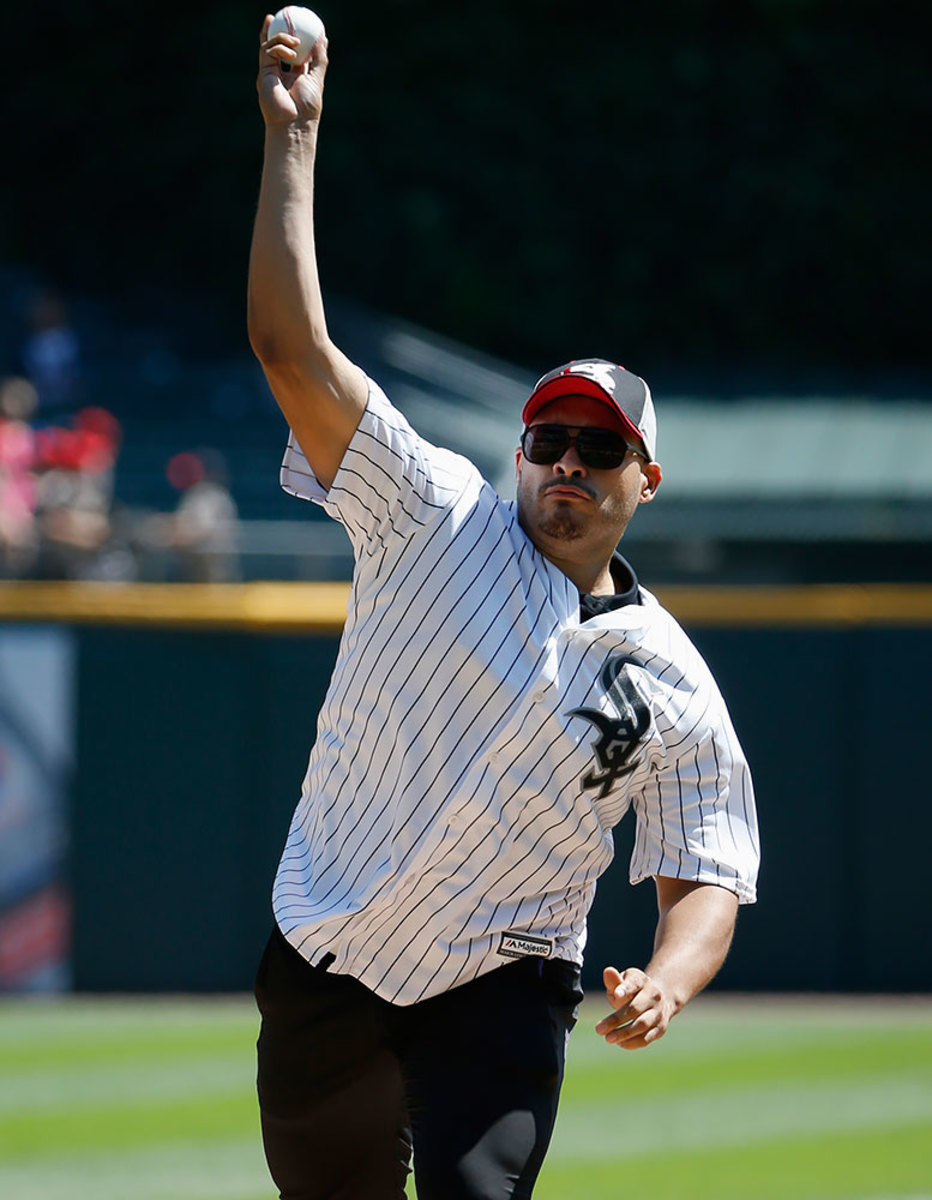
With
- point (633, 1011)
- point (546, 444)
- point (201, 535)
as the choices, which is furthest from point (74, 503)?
point (633, 1011)

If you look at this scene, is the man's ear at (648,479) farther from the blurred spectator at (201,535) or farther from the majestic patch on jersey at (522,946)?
the blurred spectator at (201,535)

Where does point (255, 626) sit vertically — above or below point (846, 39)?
below

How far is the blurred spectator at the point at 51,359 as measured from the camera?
16.8 metres

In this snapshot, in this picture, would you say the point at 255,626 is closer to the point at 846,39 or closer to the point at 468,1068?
the point at 468,1068

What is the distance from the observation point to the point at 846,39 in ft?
80.6

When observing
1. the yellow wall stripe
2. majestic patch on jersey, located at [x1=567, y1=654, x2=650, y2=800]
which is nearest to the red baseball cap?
majestic patch on jersey, located at [x1=567, y1=654, x2=650, y2=800]

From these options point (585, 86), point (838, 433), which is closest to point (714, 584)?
point (838, 433)

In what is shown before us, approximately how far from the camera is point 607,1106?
744 cm

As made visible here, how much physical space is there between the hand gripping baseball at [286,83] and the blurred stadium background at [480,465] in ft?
12.9

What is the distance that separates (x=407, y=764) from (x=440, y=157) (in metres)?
21.9

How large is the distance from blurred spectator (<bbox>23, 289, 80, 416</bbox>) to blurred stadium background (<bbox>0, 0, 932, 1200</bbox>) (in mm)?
45

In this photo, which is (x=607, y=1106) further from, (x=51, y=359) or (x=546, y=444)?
(x=51, y=359)

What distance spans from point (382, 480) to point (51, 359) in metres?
14.3

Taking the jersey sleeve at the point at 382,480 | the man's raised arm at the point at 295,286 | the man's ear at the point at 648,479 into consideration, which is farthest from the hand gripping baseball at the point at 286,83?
the man's ear at the point at 648,479
